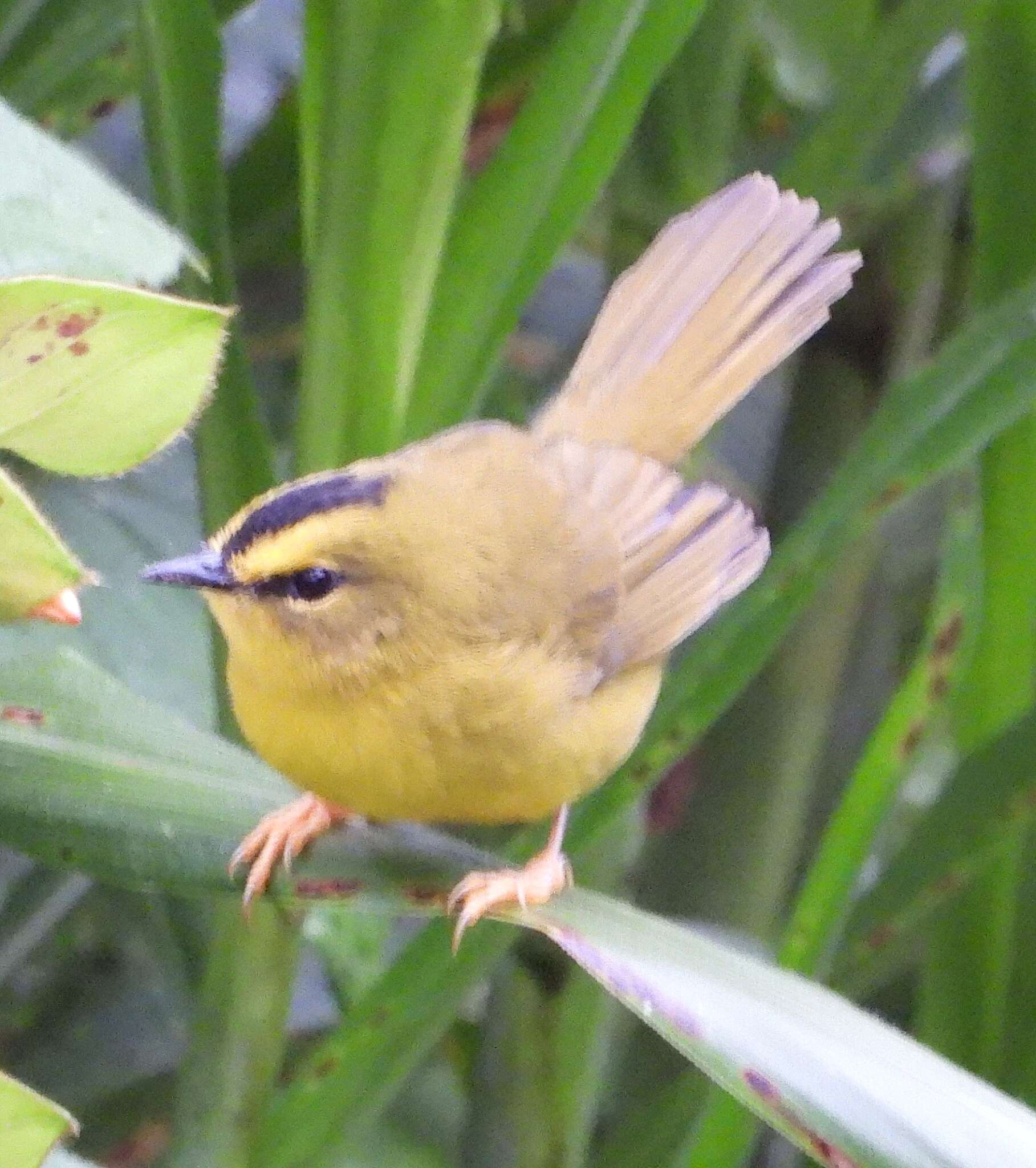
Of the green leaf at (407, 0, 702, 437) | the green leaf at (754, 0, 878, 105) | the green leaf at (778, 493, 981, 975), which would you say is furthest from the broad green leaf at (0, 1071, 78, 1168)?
the green leaf at (754, 0, 878, 105)

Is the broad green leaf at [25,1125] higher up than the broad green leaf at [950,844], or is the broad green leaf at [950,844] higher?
the broad green leaf at [25,1125]

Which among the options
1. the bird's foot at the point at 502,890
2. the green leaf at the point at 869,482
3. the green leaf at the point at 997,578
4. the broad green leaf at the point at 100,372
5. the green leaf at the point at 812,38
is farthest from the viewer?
the green leaf at the point at 812,38

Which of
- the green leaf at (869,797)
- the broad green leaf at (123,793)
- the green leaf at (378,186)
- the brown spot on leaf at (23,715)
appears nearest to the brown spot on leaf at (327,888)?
the broad green leaf at (123,793)

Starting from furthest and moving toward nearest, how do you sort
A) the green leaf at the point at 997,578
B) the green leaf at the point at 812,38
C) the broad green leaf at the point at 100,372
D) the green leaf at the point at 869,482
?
the green leaf at the point at 812,38 → the green leaf at the point at 997,578 → the green leaf at the point at 869,482 → the broad green leaf at the point at 100,372

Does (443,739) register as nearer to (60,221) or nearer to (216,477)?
(216,477)

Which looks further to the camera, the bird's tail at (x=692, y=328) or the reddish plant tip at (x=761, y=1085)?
the bird's tail at (x=692, y=328)

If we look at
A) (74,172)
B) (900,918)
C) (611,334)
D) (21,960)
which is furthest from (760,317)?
(21,960)

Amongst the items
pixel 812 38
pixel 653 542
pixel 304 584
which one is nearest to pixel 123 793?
pixel 304 584

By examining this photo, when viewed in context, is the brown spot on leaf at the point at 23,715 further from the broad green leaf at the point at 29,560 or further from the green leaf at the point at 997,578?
the green leaf at the point at 997,578
